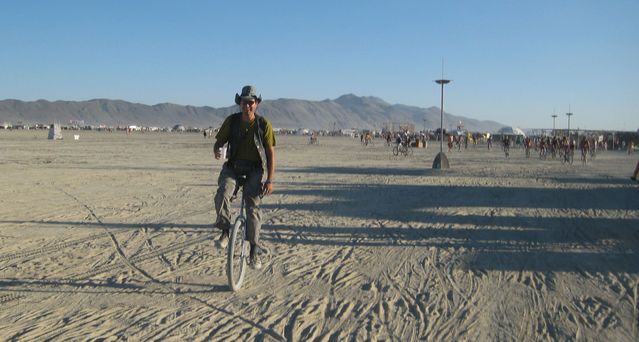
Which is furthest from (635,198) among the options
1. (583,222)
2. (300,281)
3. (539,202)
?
(300,281)

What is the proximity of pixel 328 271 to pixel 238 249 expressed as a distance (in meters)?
1.10

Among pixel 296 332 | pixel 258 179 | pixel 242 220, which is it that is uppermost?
pixel 258 179

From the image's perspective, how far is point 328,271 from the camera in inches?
257

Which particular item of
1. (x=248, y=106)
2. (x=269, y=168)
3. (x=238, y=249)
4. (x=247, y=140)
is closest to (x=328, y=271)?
(x=238, y=249)

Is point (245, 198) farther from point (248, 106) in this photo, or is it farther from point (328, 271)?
point (328, 271)

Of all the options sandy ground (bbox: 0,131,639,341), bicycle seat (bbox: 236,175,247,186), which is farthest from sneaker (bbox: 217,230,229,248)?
bicycle seat (bbox: 236,175,247,186)

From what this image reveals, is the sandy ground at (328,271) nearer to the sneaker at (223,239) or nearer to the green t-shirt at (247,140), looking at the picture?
the sneaker at (223,239)

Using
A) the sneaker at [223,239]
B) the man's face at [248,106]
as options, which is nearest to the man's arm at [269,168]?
the man's face at [248,106]

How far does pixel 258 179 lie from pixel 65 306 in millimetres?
2061

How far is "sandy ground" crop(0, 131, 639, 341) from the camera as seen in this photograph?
4703 mm

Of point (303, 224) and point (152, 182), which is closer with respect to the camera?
point (303, 224)

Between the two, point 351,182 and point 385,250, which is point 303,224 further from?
point 351,182

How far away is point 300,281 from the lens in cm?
607

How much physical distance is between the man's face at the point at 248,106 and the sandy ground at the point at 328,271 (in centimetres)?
175
